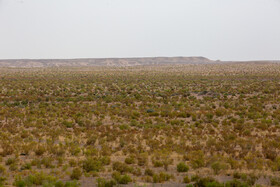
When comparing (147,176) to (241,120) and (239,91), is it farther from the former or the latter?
(239,91)

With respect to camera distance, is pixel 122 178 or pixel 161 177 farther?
pixel 161 177

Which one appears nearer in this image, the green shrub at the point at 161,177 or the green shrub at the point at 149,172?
the green shrub at the point at 161,177

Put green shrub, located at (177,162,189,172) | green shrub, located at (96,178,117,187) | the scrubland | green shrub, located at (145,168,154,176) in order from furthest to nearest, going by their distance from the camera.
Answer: green shrub, located at (177,162,189,172), green shrub, located at (145,168,154,176), the scrubland, green shrub, located at (96,178,117,187)

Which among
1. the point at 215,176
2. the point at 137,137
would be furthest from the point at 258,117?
the point at 215,176

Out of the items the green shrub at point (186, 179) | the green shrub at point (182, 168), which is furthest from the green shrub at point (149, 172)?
the green shrub at point (186, 179)

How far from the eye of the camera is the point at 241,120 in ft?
59.8

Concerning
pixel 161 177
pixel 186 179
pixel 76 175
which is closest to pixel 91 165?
pixel 76 175

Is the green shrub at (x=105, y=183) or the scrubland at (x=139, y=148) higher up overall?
the green shrub at (x=105, y=183)

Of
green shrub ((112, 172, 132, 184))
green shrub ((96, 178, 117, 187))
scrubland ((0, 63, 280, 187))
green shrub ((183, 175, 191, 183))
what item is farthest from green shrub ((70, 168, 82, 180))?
green shrub ((183, 175, 191, 183))

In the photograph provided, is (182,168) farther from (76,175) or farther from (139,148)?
(76,175)

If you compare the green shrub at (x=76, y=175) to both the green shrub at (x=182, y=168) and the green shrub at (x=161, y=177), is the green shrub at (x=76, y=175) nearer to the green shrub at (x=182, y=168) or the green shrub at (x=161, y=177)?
the green shrub at (x=161, y=177)

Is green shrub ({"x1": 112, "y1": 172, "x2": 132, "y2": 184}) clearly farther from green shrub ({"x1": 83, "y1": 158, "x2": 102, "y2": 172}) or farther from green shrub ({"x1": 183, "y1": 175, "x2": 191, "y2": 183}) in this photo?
green shrub ({"x1": 183, "y1": 175, "x2": 191, "y2": 183})

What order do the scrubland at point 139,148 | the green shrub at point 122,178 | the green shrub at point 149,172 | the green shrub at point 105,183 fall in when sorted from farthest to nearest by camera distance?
the green shrub at point 149,172
the scrubland at point 139,148
the green shrub at point 122,178
the green shrub at point 105,183

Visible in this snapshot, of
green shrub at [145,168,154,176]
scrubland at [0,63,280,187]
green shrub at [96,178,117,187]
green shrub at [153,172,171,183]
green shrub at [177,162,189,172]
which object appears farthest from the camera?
green shrub at [177,162,189,172]
